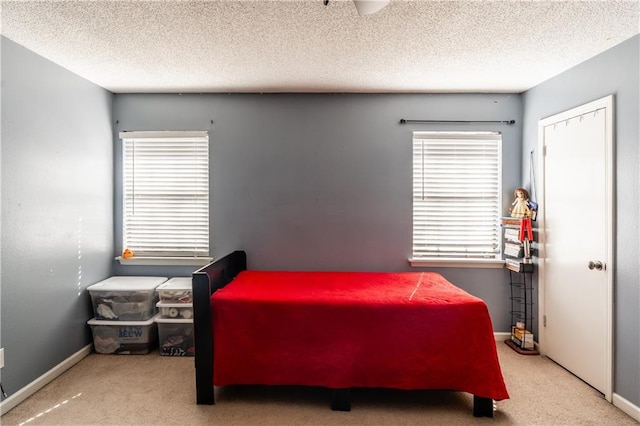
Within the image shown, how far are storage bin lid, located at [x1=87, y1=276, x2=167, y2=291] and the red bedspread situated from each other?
50.7 inches

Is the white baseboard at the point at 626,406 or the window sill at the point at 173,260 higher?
the window sill at the point at 173,260

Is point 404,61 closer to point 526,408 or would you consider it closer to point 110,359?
point 526,408

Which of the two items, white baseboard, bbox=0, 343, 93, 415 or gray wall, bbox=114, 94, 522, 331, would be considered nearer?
white baseboard, bbox=0, 343, 93, 415

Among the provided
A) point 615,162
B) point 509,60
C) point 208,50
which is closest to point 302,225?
point 208,50

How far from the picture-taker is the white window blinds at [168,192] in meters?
3.50

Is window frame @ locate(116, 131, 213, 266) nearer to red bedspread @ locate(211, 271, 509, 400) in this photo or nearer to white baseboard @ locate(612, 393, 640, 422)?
red bedspread @ locate(211, 271, 509, 400)

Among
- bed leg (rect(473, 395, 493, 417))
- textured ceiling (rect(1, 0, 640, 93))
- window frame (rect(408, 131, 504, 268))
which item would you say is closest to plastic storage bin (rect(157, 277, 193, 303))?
textured ceiling (rect(1, 0, 640, 93))

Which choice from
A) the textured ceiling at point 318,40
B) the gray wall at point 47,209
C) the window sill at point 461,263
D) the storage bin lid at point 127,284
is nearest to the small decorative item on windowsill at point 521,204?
the window sill at point 461,263

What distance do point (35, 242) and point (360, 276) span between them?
267 centimetres

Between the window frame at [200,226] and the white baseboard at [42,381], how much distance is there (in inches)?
36.6

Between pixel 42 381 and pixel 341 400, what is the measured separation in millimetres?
2331

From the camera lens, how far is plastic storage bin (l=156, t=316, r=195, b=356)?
3092mm

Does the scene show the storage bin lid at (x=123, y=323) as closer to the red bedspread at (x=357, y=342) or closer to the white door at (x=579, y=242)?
the red bedspread at (x=357, y=342)

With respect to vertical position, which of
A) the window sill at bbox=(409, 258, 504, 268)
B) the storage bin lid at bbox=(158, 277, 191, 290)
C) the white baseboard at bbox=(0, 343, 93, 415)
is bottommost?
the white baseboard at bbox=(0, 343, 93, 415)
